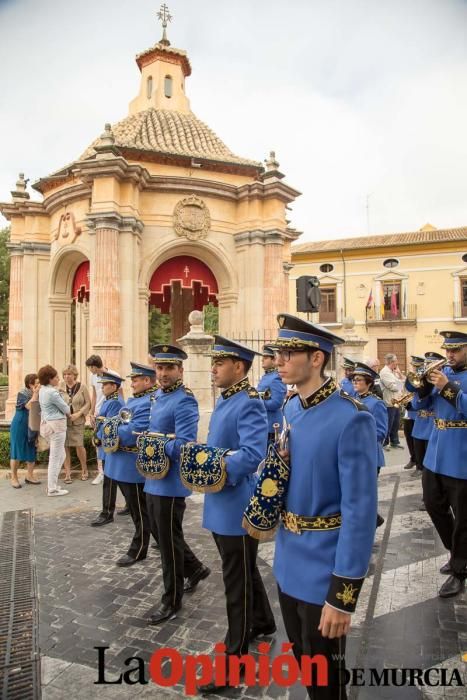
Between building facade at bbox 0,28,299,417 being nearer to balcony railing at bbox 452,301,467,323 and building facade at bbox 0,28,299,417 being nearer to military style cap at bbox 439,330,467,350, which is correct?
military style cap at bbox 439,330,467,350

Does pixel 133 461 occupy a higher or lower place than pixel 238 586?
higher

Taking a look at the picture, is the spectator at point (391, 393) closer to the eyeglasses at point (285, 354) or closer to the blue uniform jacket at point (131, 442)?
the blue uniform jacket at point (131, 442)

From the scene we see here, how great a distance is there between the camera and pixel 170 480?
3928mm

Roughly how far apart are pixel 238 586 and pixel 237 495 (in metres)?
0.59

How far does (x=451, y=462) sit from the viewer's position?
4.31 m

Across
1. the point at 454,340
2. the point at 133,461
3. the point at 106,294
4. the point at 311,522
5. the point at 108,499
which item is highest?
the point at 106,294

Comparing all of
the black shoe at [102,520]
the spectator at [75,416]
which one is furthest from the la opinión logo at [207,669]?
the spectator at [75,416]

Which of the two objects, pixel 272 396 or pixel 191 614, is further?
pixel 272 396

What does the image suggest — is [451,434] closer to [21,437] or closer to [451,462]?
[451,462]

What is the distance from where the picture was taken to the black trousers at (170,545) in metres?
3.86

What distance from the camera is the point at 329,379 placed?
2.41 metres

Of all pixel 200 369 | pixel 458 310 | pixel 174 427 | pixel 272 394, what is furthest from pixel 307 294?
pixel 458 310

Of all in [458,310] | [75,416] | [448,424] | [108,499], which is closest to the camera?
[448,424]

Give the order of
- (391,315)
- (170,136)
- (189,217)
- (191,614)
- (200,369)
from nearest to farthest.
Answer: (191,614) → (200,369) → (189,217) → (170,136) → (391,315)
